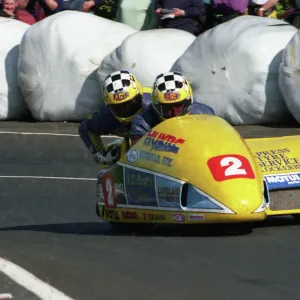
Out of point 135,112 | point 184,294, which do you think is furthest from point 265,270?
point 135,112

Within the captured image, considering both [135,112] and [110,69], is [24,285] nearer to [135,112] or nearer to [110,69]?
[135,112]

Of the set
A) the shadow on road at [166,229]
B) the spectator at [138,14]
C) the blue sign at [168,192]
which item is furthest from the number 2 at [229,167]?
the spectator at [138,14]

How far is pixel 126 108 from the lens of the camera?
959 cm

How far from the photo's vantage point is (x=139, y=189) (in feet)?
27.9

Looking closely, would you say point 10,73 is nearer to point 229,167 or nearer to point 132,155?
point 132,155

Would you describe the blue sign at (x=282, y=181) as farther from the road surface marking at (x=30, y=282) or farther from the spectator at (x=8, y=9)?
the spectator at (x=8, y=9)

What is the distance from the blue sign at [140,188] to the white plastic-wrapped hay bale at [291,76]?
5.73 meters

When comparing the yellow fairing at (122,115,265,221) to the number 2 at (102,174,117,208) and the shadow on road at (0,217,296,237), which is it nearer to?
the shadow on road at (0,217,296,237)

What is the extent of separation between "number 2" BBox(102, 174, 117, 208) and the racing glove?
1.34ft

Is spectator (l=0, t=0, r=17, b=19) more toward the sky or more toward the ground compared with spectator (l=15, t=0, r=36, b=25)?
more toward the sky

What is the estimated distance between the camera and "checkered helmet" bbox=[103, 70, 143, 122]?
31.2 ft

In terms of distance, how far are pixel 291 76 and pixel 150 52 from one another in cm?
226

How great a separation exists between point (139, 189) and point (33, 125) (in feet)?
26.7

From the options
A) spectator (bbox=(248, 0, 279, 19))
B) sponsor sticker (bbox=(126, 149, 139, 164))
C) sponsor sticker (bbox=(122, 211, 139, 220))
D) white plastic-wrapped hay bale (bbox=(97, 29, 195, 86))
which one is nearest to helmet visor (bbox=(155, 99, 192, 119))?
sponsor sticker (bbox=(126, 149, 139, 164))
